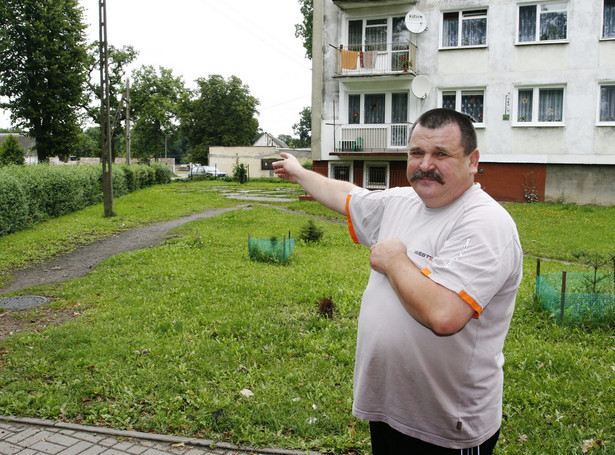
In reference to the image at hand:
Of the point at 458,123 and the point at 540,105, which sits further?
the point at 540,105

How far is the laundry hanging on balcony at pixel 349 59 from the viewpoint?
79.1 ft

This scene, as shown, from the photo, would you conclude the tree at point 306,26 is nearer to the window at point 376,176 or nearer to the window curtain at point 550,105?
the window at point 376,176

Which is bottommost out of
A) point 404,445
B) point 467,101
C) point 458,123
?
point 404,445

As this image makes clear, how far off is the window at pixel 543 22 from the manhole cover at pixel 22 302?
20.9 meters

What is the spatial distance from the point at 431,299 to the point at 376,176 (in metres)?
23.9

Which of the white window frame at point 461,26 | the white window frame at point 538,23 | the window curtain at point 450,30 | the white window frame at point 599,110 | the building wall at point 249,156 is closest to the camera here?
the white window frame at point 599,110

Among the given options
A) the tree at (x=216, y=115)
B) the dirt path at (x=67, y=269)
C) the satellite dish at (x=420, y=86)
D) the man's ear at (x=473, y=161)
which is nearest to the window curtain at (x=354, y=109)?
the satellite dish at (x=420, y=86)

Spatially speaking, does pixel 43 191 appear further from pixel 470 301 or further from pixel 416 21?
pixel 470 301

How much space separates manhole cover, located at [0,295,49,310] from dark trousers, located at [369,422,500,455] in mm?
6958

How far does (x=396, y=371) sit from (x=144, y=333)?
183 inches

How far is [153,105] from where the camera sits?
5719cm

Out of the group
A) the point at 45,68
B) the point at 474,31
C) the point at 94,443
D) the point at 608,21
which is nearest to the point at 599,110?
the point at 608,21

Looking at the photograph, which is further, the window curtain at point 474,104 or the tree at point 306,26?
the tree at point 306,26

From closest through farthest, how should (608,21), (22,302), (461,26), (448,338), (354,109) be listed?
(448,338), (22,302), (608,21), (461,26), (354,109)
